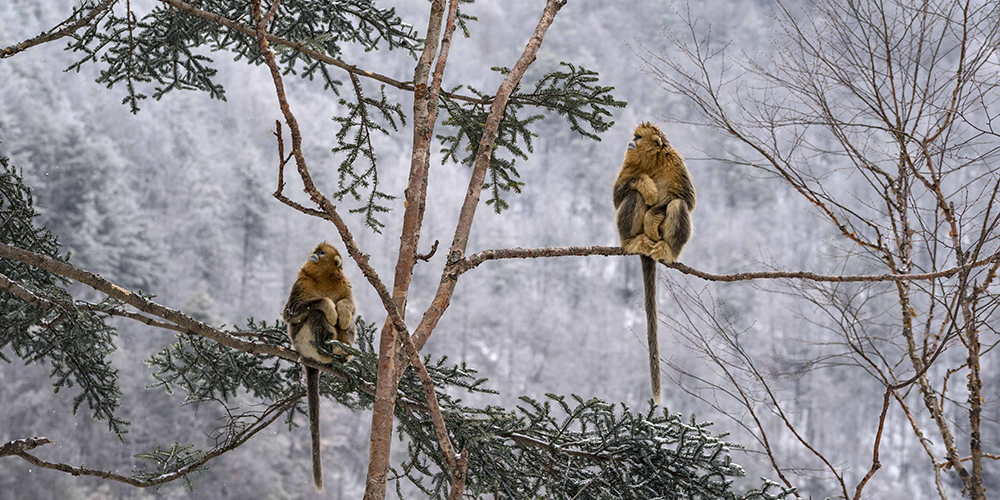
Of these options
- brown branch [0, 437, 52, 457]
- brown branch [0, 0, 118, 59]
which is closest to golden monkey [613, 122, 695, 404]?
brown branch [0, 437, 52, 457]

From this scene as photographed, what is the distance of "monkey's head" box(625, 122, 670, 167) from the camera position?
2.97m

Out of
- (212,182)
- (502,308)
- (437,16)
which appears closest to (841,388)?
(502,308)

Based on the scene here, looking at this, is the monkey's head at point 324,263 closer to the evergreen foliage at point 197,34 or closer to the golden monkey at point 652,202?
the evergreen foliage at point 197,34

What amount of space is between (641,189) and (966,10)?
1.34 metres

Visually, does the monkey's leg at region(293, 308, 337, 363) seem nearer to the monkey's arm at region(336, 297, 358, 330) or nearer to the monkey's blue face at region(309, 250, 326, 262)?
the monkey's arm at region(336, 297, 358, 330)

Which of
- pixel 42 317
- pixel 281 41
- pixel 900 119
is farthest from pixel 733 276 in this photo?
pixel 42 317

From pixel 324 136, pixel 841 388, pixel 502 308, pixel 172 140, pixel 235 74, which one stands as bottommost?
pixel 841 388

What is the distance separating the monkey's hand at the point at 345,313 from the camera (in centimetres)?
308

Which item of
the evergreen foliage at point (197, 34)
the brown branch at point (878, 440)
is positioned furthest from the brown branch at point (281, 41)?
the brown branch at point (878, 440)

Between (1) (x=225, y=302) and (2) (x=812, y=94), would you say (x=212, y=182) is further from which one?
(2) (x=812, y=94)

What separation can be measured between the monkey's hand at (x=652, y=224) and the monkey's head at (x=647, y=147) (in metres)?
0.27

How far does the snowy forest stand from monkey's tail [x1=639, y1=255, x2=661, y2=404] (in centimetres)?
20

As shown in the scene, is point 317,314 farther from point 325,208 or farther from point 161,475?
point 325,208

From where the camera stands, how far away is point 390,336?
1.76 m
